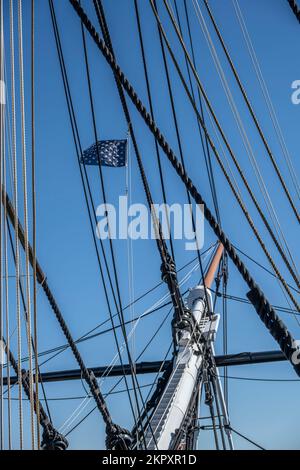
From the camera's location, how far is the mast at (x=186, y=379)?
785 cm

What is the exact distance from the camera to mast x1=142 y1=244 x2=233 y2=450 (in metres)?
7.85

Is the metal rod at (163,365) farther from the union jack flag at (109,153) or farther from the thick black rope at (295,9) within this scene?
the thick black rope at (295,9)

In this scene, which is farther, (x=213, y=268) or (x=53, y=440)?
(x=213, y=268)

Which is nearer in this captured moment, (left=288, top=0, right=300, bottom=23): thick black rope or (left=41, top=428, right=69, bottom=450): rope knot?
(left=288, top=0, right=300, bottom=23): thick black rope

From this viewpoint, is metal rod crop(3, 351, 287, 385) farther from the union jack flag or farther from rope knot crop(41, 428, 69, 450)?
the union jack flag

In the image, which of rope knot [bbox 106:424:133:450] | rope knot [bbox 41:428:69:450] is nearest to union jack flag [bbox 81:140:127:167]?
rope knot [bbox 106:424:133:450]

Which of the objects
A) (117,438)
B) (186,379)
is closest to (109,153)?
(186,379)

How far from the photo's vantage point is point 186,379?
8.91 meters

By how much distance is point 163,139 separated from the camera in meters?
5.15

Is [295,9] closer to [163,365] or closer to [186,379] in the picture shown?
[186,379]

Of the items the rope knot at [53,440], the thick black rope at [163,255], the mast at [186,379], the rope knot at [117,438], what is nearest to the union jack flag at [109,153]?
the thick black rope at [163,255]
